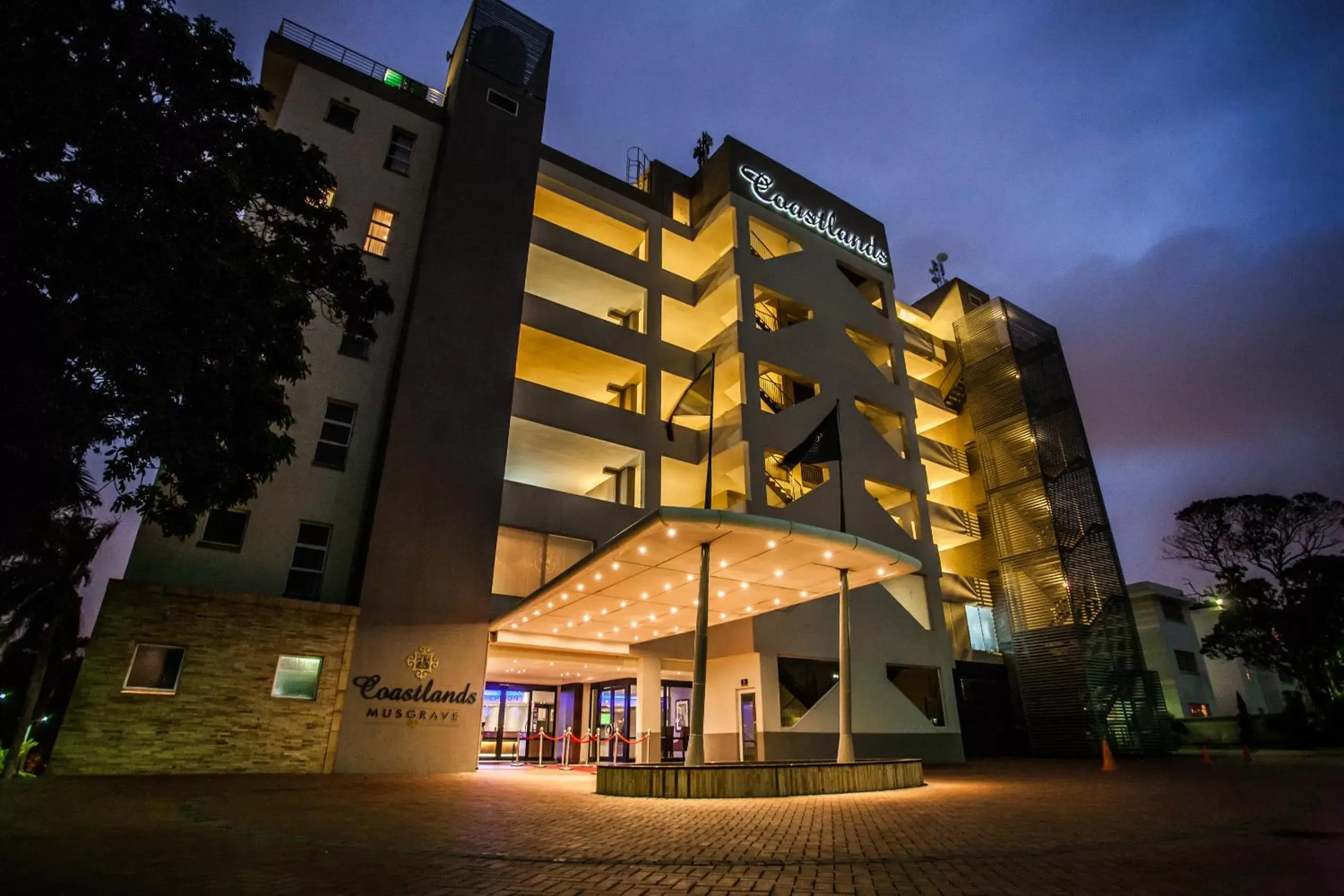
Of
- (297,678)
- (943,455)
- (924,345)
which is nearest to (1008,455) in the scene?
(943,455)

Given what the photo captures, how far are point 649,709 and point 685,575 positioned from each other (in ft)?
28.4

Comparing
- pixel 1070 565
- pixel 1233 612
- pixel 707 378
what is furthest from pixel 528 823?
pixel 1233 612

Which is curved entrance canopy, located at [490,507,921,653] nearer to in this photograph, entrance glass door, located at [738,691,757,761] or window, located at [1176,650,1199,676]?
entrance glass door, located at [738,691,757,761]

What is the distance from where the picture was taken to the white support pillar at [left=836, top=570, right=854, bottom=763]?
44.2 feet

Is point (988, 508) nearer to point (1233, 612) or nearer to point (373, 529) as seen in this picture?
point (1233, 612)

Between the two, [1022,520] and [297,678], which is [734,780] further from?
[1022,520]

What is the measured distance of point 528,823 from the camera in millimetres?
7805

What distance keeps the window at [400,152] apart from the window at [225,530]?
12.2 metres

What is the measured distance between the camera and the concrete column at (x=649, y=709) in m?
19.9

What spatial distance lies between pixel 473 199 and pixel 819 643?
19.0 metres

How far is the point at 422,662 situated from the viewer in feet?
54.5

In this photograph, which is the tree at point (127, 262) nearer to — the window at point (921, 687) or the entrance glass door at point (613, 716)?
the entrance glass door at point (613, 716)

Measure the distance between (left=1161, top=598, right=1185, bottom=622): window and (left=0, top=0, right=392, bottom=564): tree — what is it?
47.9 metres

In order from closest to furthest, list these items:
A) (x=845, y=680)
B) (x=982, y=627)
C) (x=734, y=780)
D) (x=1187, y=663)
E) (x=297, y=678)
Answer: (x=734, y=780) → (x=845, y=680) → (x=297, y=678) → (x=982, y=627) → (x=1187, y=663)
